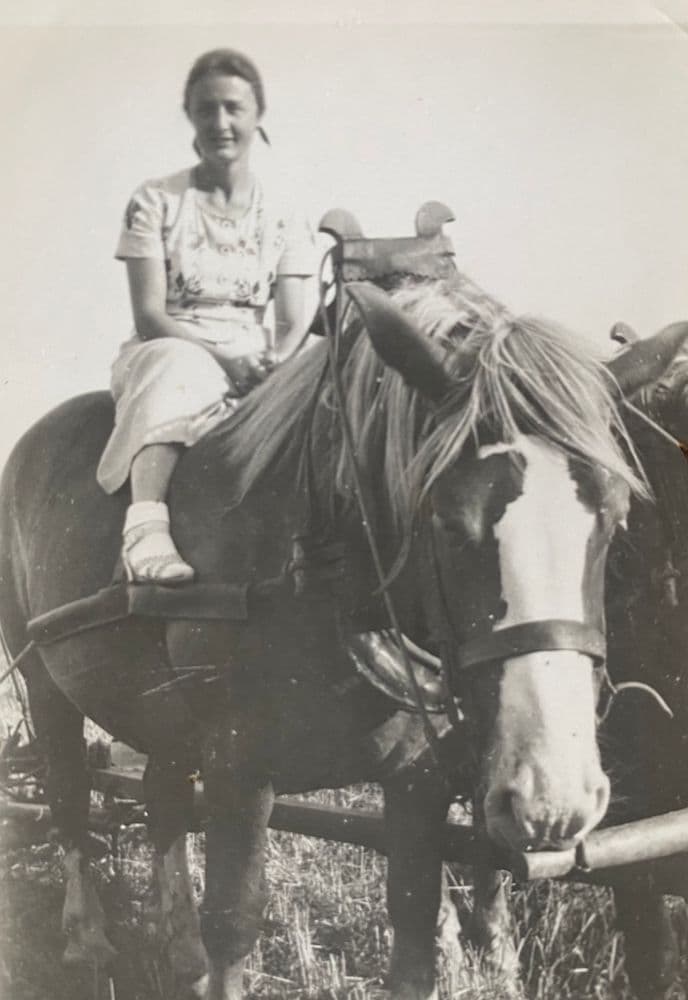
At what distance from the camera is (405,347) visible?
0.90 metres

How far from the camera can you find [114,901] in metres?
1.11

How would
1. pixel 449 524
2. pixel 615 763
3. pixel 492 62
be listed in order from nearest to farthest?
pixel 449 524 < pixel 615 763 < pixel 492 62

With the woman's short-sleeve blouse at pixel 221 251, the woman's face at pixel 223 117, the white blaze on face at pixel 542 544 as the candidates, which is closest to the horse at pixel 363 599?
the white blaze on face at pixel 542 544

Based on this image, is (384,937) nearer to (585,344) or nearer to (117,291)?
(585,344)

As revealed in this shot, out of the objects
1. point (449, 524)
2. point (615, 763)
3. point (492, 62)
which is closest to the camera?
point (449, 524)

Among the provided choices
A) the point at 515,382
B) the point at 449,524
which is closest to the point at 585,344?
the point at 515,382

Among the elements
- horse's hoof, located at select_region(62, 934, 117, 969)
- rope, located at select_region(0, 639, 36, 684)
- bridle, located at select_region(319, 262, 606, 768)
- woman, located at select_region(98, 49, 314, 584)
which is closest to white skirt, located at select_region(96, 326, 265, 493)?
woman, located at select_region(98, 49, 314, 584)

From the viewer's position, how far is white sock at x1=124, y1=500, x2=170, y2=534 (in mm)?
1034

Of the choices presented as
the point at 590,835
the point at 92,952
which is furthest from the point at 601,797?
the point at 92,952

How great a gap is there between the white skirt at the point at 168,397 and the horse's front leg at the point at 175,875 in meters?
0.29

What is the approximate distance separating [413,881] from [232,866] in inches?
6.7

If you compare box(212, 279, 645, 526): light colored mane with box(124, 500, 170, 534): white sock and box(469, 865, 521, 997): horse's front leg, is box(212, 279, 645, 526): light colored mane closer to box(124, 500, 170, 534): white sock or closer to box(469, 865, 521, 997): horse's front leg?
box(124, 500, 170, 534): white sock

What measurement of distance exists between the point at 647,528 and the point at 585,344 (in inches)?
7.2

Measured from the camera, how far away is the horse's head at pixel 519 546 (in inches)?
33.4
